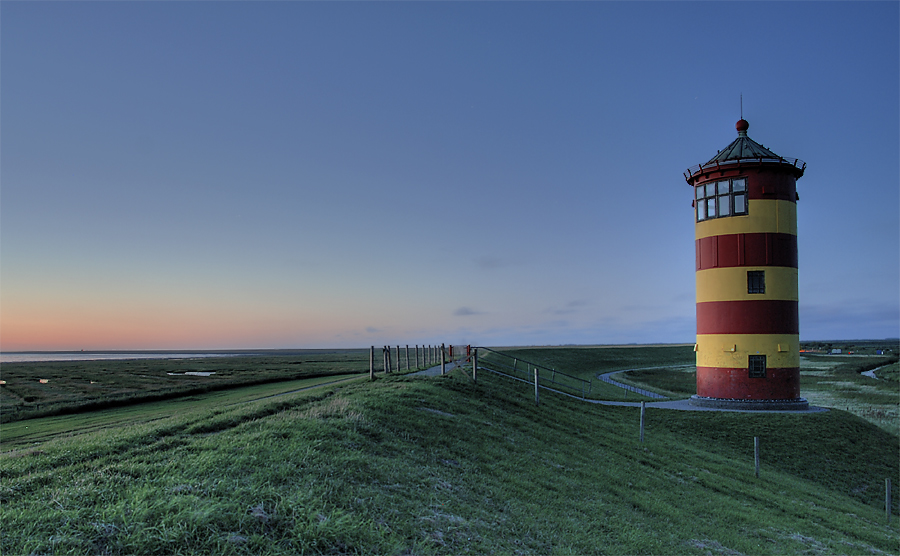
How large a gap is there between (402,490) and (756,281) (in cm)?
2786

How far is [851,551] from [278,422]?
1337 cm

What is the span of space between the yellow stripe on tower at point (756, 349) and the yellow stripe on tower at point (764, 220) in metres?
5.87

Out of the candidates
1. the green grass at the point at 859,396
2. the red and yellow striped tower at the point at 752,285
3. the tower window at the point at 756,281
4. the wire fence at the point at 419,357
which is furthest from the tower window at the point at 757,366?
the wire fence at the point at 419,357

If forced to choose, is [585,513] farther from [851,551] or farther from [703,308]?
[703,308]

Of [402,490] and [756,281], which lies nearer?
[402,490]

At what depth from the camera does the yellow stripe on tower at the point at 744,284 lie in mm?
29312

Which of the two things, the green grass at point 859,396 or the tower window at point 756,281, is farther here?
the green grass at point 859,396

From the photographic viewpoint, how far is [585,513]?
997cm

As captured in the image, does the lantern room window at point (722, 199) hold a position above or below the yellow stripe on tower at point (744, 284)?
above

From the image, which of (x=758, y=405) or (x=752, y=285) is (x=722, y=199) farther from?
(x=758, y=405)

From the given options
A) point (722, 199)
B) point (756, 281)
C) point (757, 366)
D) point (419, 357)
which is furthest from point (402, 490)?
point (419, 357)

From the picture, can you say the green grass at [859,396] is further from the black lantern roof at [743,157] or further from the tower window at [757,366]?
the black lantern roof at [743,157]

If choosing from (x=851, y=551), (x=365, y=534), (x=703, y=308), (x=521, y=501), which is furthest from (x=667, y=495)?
(x=703, y=308)

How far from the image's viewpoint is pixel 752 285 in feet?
97.2
